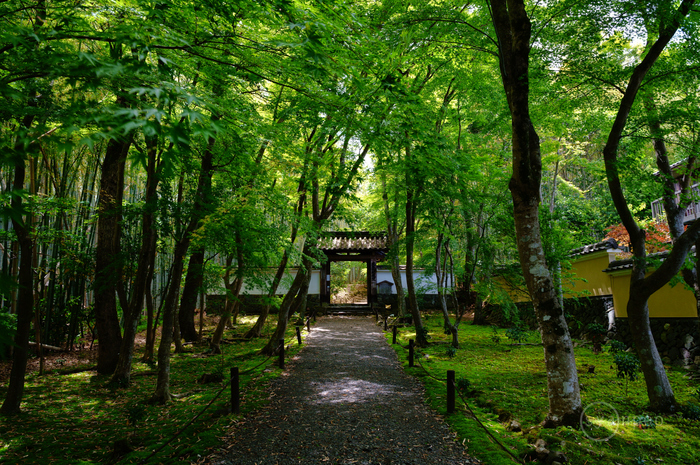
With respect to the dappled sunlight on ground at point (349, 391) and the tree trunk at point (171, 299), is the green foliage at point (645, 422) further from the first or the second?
the tree trunk at point (171, 299)

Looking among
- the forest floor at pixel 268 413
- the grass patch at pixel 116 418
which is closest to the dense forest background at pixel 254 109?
the grass patch at pixel 116 418

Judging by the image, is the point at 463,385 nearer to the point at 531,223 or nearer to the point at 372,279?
the point at 531,223

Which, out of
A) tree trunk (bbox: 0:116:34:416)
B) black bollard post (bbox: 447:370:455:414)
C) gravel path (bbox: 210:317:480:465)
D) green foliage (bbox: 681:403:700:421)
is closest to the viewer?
gravel path (bbox: 210:317:480:465)

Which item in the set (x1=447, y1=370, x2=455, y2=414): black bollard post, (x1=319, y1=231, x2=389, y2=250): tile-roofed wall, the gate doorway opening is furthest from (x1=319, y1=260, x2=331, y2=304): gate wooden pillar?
(x1=447, y1=370, x2=455, y2=414): black bollard post

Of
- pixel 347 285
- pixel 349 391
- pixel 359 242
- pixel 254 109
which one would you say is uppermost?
pixel 254 109

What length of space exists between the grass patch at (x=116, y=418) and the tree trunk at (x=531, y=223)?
351 cm

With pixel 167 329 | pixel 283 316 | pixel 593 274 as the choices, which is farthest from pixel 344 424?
pixel 593 274

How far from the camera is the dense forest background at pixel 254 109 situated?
219cm

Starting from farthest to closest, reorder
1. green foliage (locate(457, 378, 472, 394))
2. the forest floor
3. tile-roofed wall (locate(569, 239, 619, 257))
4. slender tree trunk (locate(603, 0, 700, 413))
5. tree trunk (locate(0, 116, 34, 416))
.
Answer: tile-roofed wall (locate(569, 239, 619, 257)) < green foliage (locate(457, 378, 472, 394)) < tree trunk (locate(0, 116, 34, 416)) < slender tree trunk (locate(603, 0, 700, 413)) < the forest floor

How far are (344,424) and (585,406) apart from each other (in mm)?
2868

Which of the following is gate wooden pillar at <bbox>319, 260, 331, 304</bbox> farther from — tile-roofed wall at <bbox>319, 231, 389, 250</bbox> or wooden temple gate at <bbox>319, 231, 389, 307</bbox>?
tile-roofed wall at <bbox>319, 231, 389, 250</bbox>

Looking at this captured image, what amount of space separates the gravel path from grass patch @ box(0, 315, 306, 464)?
0.35 m

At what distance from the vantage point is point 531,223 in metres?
3.99

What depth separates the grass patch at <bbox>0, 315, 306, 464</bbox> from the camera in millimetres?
3686
